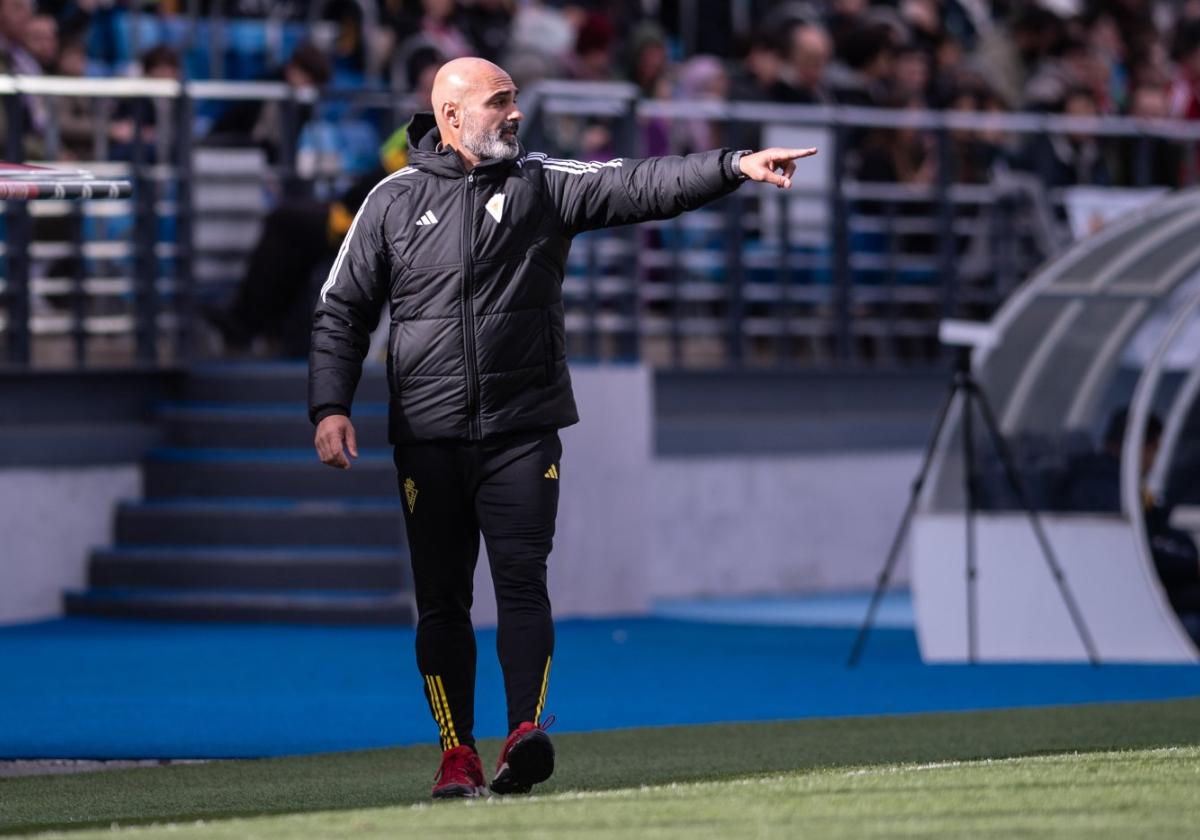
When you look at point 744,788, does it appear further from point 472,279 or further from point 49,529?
point 49,529

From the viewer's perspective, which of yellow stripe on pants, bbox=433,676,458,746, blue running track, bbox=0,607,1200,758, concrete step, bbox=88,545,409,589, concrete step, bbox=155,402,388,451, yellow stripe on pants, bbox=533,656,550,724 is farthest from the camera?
concrete step, bbox=155,402,388,451

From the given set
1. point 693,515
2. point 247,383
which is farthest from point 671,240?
point 247,383

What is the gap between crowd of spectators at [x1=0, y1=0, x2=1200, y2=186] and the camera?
17.9 m

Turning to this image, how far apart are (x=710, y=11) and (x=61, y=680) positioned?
10997 mm

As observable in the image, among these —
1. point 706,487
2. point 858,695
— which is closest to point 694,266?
point 706,487

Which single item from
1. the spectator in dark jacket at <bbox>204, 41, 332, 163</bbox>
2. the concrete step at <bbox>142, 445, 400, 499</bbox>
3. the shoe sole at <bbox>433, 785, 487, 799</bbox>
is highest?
the spectator in dark jacket at <bbox>204, 41, 332, 163</bbox>

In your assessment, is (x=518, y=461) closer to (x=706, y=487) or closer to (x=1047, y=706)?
(x=1047, y=706)

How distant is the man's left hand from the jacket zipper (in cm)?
85

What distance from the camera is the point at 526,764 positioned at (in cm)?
765

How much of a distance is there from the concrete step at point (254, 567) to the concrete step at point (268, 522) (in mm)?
51

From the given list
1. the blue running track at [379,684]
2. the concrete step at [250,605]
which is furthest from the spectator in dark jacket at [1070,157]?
the concrete step at [250,605]

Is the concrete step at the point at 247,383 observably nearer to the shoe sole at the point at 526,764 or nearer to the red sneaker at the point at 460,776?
the red sneaker at the point at 460,776

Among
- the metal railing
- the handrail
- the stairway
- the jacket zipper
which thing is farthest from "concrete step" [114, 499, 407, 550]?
the jacket zipper

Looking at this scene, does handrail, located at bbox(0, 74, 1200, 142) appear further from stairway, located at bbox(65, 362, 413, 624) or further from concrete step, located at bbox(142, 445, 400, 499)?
concrete step, located at bbox(142, 445, 400, 499)
